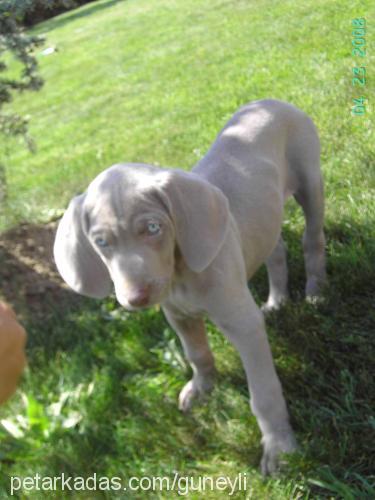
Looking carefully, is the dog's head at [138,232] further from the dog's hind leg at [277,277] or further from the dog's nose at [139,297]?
the dog's hind leg at [277,277]

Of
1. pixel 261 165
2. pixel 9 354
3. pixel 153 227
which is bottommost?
pixel 261 165

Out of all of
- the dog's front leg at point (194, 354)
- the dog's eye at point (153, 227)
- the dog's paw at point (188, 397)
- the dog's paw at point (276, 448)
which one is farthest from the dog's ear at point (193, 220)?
the dog's paw at point (188, 397)

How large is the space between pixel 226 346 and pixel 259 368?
0.82 m

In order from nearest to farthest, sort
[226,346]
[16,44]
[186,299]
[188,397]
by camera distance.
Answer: [186,299], [188,397], [226,346], [16,44]

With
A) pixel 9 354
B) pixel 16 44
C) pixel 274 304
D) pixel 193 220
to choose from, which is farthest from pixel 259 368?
pixel 16 44

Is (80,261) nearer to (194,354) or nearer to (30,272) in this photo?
(194,354)

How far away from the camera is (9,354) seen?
113cm

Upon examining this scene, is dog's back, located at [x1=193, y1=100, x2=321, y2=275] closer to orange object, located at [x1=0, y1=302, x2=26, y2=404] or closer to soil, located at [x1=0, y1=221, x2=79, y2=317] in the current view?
orange object, located at [x1=0, y1=302, x2=26, y2=404]

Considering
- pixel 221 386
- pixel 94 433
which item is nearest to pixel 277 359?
pixel 221 386

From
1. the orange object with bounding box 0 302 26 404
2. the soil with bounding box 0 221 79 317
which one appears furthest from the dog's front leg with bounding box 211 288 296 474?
the soil with bounding box 0 221 79 317

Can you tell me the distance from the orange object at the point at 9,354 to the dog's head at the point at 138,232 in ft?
3.07

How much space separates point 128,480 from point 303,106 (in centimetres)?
380

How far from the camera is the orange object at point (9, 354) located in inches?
44.4

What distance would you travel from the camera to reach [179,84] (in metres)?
8.49
